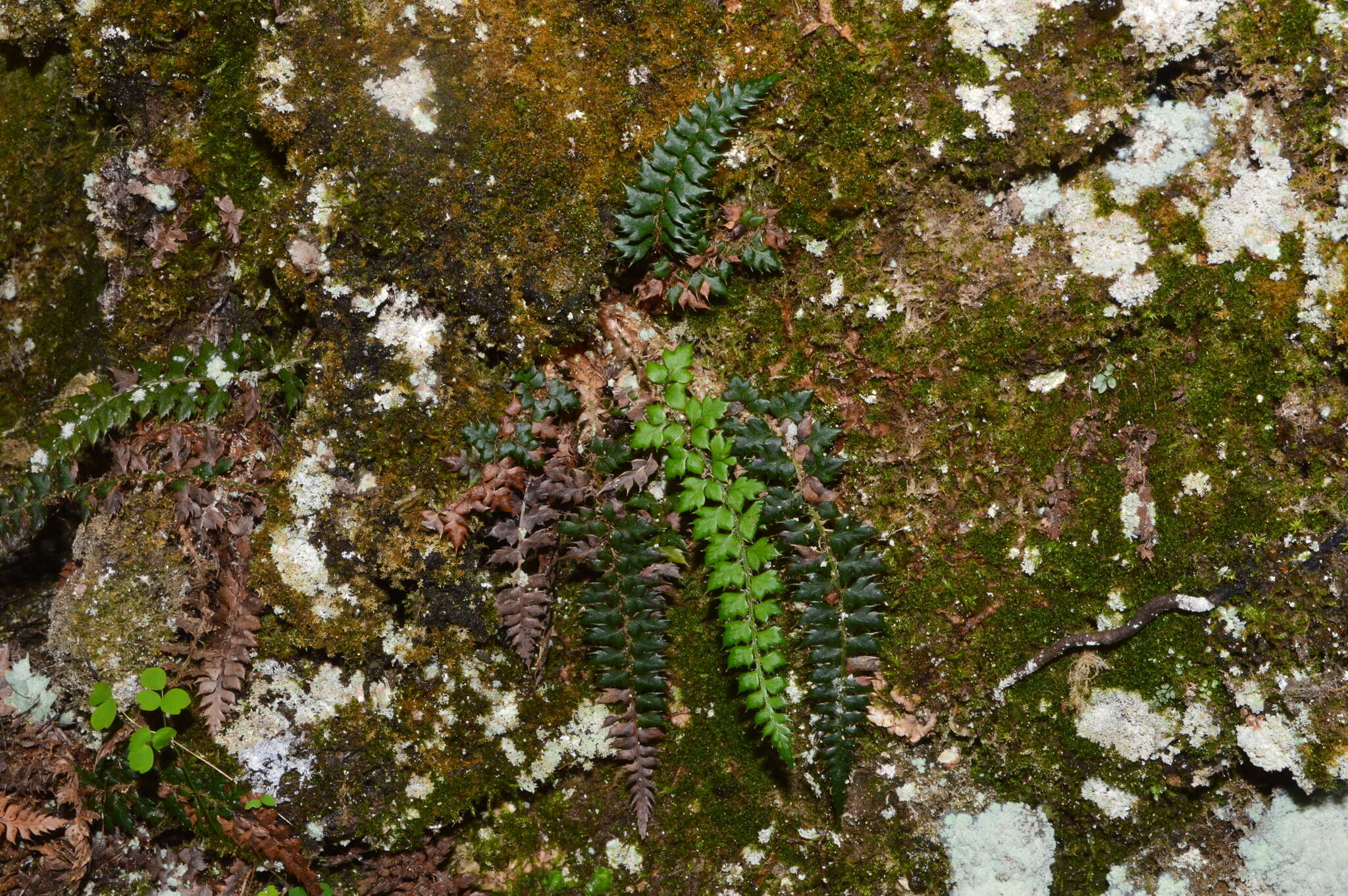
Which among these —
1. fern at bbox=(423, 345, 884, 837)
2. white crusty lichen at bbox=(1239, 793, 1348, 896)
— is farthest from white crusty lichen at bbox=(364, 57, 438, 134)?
white crusty lichen at bbox=(1239, 793, 1348, 896)

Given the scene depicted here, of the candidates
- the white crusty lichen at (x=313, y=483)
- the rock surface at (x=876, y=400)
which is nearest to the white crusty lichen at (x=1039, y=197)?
the rock surface at (x=876, y=400)

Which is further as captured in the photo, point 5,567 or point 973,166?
point 5,567

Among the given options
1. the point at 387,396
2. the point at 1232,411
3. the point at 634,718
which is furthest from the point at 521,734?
the point at 1232,411

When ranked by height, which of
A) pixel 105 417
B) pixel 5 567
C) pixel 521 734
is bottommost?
pixel 5 567

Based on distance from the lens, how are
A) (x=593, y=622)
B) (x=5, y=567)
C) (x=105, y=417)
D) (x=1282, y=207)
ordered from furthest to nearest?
1. (x=5, y=567)
2. (x=105, y=417)
3. (x=593, y=622)
4. (x=1282, y=207)

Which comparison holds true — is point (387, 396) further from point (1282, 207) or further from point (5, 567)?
point (1282, 207)
